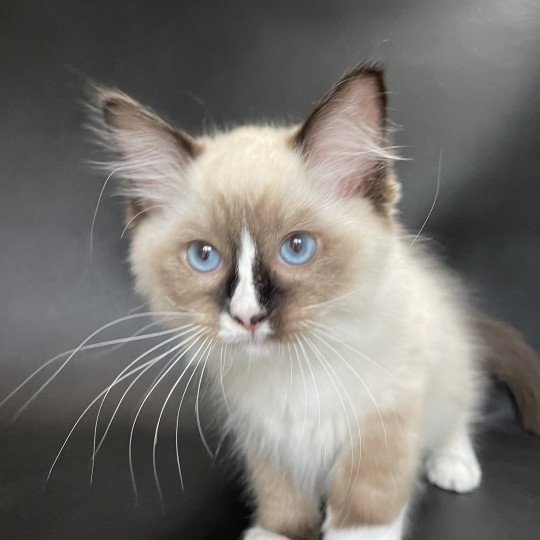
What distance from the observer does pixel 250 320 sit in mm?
920

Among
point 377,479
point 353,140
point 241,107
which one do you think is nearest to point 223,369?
point 377,479

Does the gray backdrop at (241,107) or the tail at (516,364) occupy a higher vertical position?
the gray backdrop at (241,107)

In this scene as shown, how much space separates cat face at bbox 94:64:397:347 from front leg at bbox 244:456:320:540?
360mm

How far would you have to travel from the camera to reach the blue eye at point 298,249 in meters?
0.96

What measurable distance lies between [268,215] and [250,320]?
0.14 meters

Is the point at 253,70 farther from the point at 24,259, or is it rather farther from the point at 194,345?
the point at 194,345

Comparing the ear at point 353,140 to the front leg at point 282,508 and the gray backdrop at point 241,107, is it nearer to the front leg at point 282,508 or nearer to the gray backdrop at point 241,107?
the front leg at point 282,508

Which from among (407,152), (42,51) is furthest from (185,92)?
(407,152)

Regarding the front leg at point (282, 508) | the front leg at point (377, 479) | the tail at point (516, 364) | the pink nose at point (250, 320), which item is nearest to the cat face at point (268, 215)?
the pink nose at point (250, 320)

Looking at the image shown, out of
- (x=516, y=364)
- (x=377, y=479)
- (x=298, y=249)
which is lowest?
(x=377, y=479)

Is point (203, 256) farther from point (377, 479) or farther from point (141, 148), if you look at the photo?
point (377, 479)

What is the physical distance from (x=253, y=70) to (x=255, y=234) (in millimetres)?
940

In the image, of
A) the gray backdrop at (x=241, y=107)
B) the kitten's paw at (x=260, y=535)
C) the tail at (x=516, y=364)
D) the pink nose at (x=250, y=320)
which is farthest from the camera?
the gray backdrop at (x=241, y=107)

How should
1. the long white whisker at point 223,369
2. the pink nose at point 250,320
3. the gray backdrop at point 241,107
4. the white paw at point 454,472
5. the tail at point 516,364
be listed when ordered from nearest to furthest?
the pink nose at point 250,320 < the long white whisker at point 223,369 < the white paw at point 454,472 < the tail at point 516,364 < the gray backdrop at point 241,107
